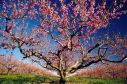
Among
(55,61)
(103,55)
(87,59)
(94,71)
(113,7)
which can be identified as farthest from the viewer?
(94,71)

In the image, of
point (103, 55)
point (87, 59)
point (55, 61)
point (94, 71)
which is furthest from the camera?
point (94, 71)

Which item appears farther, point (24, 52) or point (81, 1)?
point (24, 52)

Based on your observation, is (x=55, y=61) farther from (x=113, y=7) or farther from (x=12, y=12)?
(x=113, y=7)

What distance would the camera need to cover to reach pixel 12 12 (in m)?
20.0

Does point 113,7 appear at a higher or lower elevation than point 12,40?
higher

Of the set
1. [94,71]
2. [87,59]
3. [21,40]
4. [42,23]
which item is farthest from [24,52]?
[94,71]

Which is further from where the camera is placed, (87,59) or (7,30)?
(87,59)

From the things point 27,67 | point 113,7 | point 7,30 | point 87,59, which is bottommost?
point 87,59

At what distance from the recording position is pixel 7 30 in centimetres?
1958

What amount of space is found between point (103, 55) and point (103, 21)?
258 cm

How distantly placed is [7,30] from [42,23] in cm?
257

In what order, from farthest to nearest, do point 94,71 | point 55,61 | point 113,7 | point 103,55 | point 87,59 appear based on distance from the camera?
point 94,71
point 55,61
point 87,59
point 103,55
point 113,7

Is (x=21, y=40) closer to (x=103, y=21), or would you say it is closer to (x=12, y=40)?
(x=12, y=40)

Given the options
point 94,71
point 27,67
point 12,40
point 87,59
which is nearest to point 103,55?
point 87,59
